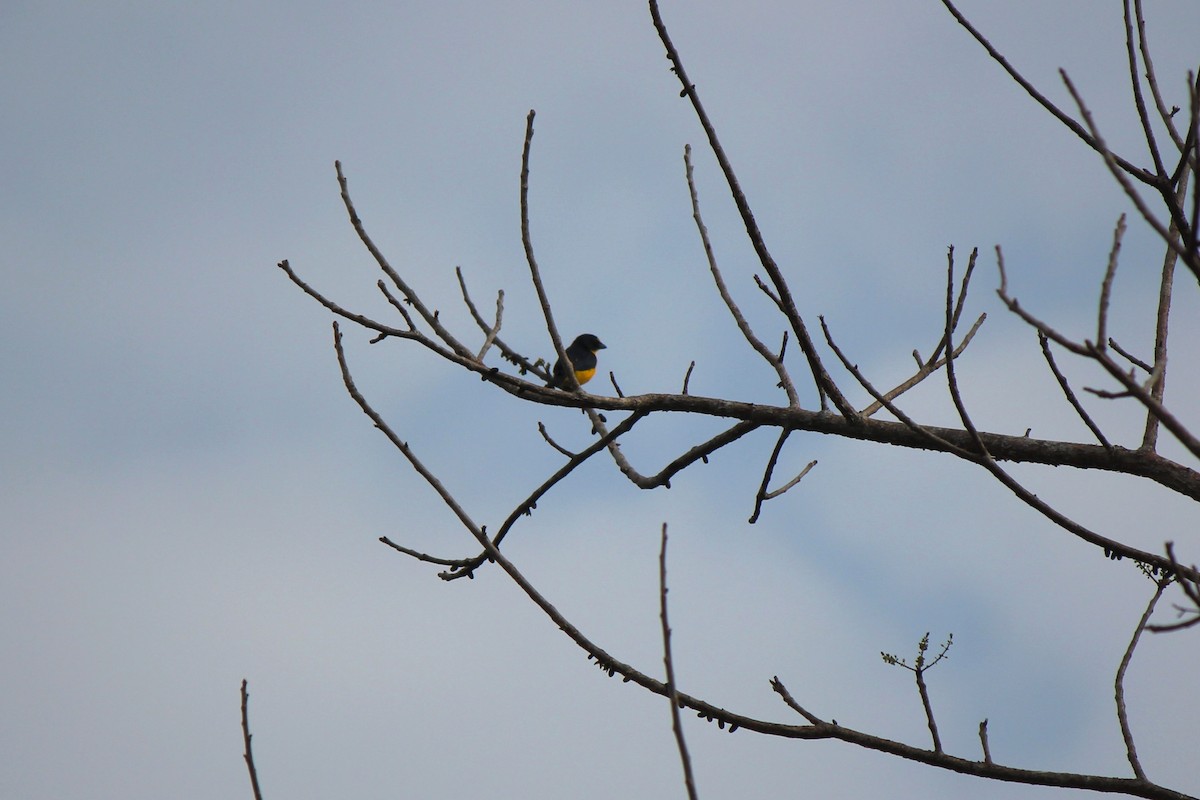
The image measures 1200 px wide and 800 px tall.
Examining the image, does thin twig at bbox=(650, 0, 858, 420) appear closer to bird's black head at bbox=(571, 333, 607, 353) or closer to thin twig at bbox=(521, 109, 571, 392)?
thin twig at bbox=(521, 109, 571, 392)

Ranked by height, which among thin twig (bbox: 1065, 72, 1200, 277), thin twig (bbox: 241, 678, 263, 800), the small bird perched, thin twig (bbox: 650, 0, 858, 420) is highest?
the small bird perched

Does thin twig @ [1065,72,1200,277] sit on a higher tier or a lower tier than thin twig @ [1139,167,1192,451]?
lower

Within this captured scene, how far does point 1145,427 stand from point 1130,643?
2.37ft

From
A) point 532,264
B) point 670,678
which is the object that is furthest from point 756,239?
point 670,678

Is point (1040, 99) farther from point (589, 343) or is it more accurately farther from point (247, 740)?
point (589, 343)

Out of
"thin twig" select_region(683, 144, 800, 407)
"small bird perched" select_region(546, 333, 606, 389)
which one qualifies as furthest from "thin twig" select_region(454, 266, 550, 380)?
"small bird perched" select_region(546, 333, 606, 389)

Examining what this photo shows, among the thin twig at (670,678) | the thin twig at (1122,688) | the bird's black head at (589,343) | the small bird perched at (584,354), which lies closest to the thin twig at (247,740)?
the thin twig at (670,678)

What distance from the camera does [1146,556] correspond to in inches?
109

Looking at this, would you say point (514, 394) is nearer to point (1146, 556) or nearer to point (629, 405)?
point (629, 405)

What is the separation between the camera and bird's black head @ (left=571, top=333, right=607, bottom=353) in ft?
52.7

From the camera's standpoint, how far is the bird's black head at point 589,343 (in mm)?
16078

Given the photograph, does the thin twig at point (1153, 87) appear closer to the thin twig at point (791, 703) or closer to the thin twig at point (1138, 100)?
the thin twig at point (1138, 100)

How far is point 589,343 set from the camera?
1631 centimetres

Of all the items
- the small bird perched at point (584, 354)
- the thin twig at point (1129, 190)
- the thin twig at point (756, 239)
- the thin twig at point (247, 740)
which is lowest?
the thin twig at point (247, 740)
